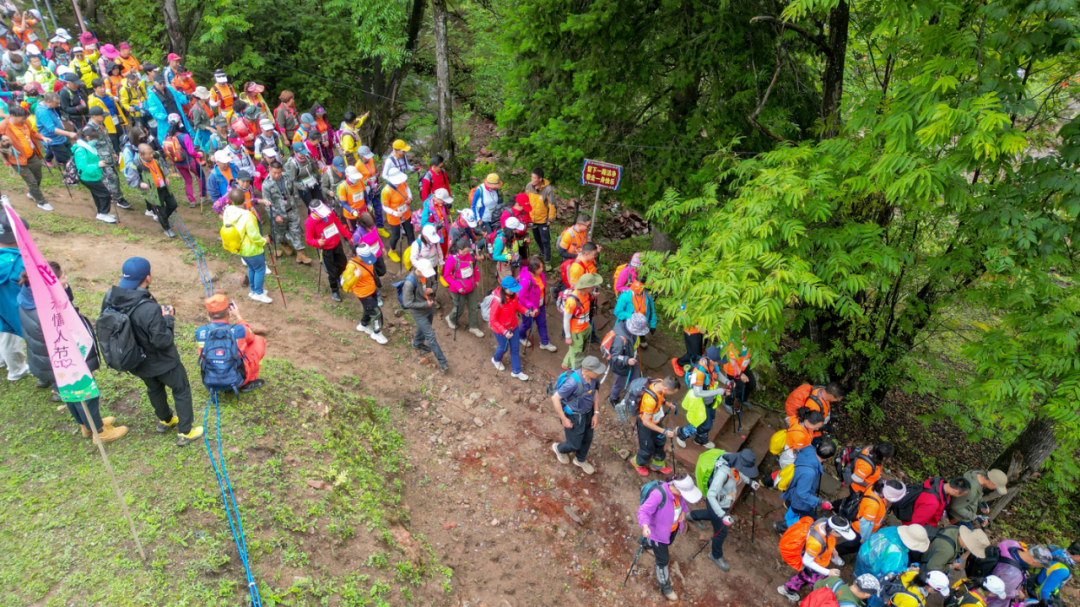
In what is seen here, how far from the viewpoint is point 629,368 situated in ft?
28.6

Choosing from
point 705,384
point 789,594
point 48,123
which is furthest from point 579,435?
point 48,123

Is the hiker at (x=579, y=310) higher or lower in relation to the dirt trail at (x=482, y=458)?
higher

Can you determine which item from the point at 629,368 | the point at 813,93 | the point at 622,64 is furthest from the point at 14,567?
the point at 813,93

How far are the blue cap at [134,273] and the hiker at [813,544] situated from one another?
821 cm

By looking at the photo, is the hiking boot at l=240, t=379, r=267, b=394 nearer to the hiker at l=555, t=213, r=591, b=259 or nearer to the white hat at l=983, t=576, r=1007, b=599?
the hiker at l=555, t=213, r=591, b=259

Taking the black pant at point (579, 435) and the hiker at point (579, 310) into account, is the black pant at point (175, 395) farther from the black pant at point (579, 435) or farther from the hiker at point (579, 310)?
the hiker at point (579, 310)

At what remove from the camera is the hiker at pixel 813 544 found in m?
6.48

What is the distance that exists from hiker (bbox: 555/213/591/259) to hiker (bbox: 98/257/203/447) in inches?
256

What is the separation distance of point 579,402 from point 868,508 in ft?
12.9

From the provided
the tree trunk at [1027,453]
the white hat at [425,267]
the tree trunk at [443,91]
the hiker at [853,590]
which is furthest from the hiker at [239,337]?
the tree trunk at [1027,453]

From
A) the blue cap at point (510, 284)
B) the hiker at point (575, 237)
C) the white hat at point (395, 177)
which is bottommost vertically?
the blue cap at point (510, 284)

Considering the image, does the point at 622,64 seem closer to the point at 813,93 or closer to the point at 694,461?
the point at 813,93

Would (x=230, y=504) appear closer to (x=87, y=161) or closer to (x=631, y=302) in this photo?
(x=631, y=302)

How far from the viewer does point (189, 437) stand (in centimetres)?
637
